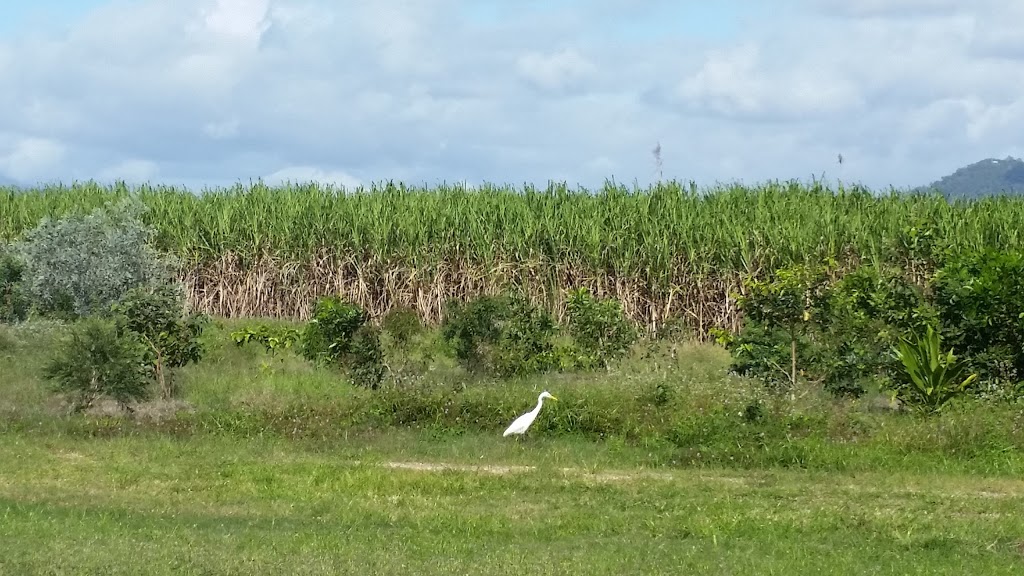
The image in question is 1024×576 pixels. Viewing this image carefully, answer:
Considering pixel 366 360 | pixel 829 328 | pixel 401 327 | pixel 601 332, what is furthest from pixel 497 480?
pixel 601 332

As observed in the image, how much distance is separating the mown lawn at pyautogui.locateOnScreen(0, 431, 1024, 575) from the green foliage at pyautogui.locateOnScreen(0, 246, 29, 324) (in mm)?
9442

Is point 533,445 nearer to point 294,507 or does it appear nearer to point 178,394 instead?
point 294,507

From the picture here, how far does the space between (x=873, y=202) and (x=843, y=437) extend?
11.8 metres

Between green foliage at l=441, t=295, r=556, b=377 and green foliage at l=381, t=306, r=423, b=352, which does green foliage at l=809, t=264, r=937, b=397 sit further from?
green foliage at l=381, t=306, r=423, b=352

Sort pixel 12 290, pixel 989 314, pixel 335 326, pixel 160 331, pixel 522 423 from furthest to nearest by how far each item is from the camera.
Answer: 1. pixel 12 290
2. pixel 335 326
3. pixel 160 331
4. pixel 989 314
5. pixel 522 423

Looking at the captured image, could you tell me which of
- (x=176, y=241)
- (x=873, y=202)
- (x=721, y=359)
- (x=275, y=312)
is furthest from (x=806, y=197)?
(x=176, y=241)

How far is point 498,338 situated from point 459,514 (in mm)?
7560

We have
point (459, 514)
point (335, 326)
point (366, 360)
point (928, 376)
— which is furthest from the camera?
point (335, 326)

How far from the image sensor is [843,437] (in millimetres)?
14617

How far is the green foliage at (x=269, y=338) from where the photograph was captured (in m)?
19.7

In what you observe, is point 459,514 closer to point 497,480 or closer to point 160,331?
point 497,480

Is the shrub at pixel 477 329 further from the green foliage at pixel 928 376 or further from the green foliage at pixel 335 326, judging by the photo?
the green foliage at pixel 928 376

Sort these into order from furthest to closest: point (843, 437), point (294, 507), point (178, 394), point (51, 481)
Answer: point (178, 394), point (843, 437), point (51, 481), point (294, 507)

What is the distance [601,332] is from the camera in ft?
62.8
